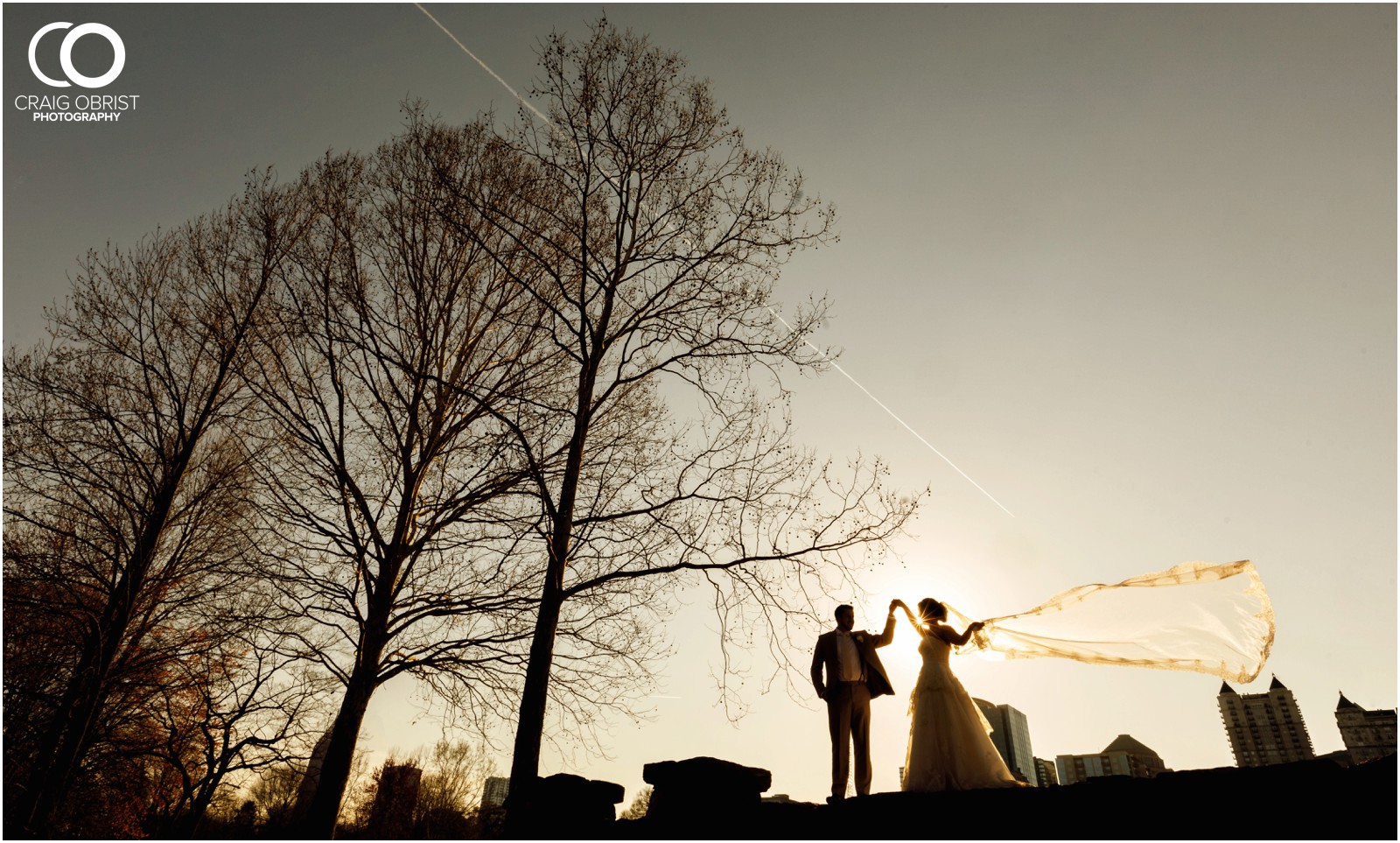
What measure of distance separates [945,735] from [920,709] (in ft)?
1.12

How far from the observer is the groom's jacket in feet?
23.9

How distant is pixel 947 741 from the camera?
6410 millimetres

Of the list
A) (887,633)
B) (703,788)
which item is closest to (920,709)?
(887,633)

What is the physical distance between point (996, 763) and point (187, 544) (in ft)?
41.3

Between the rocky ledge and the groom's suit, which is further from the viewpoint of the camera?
the groom's suit

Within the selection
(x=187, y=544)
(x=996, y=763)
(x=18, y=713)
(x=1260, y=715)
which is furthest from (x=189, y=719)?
(x=1260, y=715)

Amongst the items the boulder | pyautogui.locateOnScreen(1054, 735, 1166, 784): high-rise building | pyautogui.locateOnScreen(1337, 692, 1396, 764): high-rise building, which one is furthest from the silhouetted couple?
pyautogui.locateOnScreen(1054, 735, 1166, 784): high-rise building

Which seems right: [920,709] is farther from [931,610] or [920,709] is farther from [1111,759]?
[1111,759]

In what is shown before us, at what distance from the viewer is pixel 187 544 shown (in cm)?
1197

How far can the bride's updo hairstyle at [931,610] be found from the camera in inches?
288

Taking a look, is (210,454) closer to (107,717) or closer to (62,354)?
(62,354)

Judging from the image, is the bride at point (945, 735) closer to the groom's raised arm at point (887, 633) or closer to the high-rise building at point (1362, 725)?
the groom's raised arm at point (887, 633)

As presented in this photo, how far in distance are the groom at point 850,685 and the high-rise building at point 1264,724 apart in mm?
202974

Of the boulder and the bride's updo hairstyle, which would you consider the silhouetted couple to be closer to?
the bride's updo hairstyle
